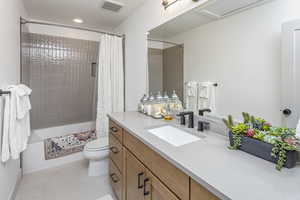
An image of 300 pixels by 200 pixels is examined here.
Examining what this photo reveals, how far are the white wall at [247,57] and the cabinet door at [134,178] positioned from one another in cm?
76

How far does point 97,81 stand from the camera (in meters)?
2.53

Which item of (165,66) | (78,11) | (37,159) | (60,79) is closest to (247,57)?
(165,66)

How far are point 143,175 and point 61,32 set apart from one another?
120 inches

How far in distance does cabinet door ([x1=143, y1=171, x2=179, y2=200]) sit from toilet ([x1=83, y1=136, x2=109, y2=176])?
1141mm

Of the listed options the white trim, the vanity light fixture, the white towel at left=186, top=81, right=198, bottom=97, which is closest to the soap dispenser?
the white towel at left=186, top=81, right=198, bottom=97

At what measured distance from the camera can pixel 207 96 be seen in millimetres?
1330

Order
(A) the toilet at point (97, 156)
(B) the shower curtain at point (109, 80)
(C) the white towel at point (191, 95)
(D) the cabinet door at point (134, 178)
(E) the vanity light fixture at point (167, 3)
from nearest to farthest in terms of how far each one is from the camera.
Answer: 1. (D) the cabinet door at point (134, 178)
2. (C) the white towel at point (191, 95)
3. (E) the vanity light fixture at point (167, 3)
4. (A) the toilet at point (97, 156)
5. (B) the shower curtain at point (109, 80)

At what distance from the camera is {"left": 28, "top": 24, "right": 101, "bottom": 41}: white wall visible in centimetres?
265

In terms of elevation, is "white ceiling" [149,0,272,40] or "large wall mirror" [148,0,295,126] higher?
"white ceiling" [149,0,272,40]

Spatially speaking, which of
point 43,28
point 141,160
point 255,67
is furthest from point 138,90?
point 43,28

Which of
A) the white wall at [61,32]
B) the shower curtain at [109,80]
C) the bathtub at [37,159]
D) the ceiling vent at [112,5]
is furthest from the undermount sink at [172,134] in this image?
the white wall at [61,32]

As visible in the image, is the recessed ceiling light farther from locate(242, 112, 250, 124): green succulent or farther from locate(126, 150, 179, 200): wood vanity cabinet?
locate(242, 112, 250, 124): green succulent

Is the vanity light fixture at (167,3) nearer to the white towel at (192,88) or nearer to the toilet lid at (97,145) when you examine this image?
the white towel at (192,88)

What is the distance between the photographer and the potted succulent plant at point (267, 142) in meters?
0.64
